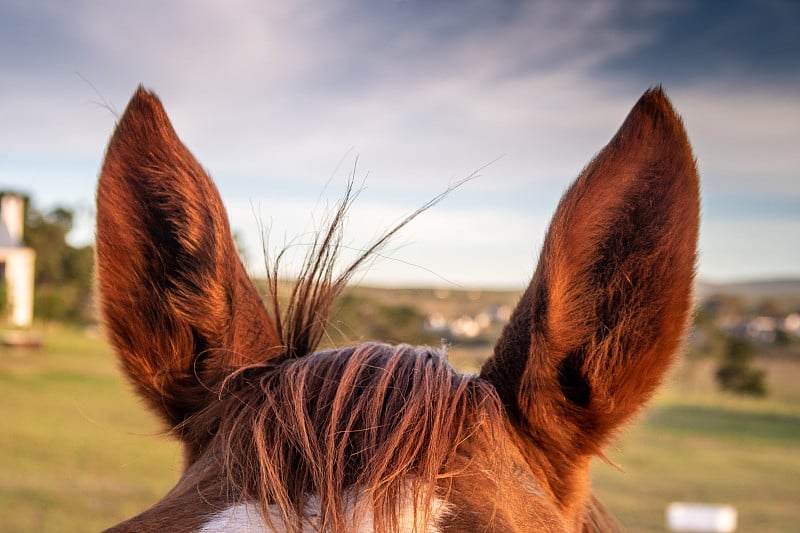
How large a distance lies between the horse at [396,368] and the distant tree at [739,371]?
35105 mm

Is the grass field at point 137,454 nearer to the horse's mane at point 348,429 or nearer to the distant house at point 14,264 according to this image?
the horse's mane at point 348,429

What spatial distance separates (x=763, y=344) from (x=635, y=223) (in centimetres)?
3879

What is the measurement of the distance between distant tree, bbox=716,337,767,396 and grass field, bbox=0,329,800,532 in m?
7.02

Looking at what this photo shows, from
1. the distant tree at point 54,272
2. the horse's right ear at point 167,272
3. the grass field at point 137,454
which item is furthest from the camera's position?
the distant tree at point 54,272

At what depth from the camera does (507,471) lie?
1.05m

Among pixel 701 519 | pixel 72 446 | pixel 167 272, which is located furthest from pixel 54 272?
pixel 167 272

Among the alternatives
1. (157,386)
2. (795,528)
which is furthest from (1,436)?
(157,386)

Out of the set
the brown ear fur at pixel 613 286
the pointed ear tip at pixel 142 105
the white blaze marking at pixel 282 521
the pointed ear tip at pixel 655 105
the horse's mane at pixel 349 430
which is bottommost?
the white blaze marking at pixel 282 521

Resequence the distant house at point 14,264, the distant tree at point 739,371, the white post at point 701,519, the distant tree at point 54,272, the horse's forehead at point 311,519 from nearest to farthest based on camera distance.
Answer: the horse's forehead at point 311,519 < the white post at point 701,519 < the distant house at point 14,264 < the distant tree at point 54,272 < the distant tree at point 739,371

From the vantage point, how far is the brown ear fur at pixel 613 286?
0.98 metres

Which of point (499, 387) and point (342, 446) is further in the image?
point (499, 387)

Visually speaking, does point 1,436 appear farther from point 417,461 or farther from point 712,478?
point 417,461

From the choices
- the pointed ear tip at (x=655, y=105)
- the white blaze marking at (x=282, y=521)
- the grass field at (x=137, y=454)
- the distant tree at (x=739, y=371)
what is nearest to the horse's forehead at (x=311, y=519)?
the white blaze marking at (x=282, y=521)

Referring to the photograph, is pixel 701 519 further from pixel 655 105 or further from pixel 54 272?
pixel 54 272
